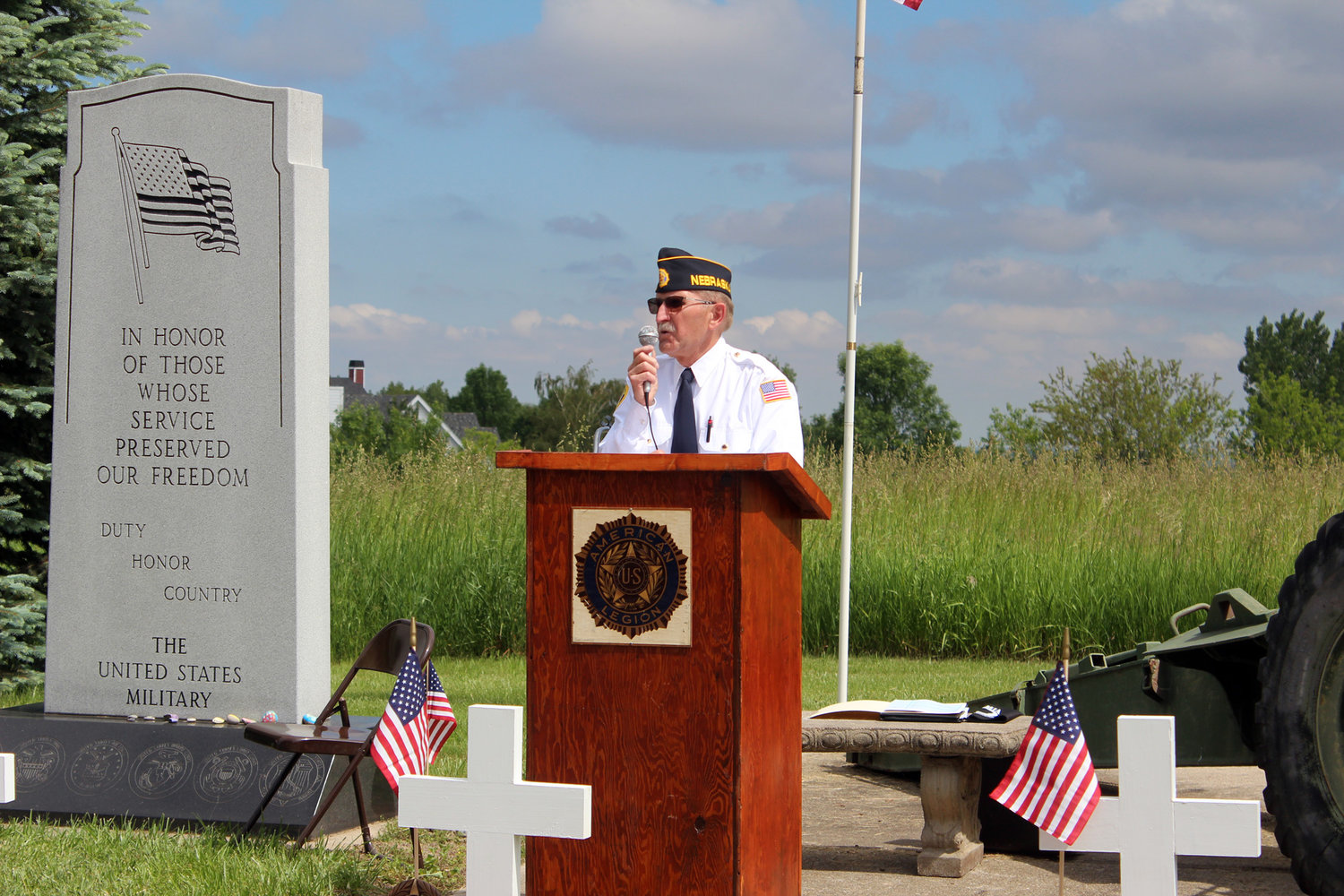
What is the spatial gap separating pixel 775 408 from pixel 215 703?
3.46 metres

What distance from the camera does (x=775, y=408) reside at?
4.42 m

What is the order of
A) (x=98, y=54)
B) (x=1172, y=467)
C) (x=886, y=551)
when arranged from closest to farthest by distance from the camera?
(x=98, y=54), (x=886, y=551), (x=1172, y=467)

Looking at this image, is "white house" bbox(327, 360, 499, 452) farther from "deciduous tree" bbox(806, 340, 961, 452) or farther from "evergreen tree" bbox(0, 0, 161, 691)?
"evergreen tree" bbox(0, 0, 161, 691)

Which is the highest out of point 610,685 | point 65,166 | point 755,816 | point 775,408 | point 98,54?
point 98,54

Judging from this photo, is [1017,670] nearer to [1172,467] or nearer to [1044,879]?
[1172,467]

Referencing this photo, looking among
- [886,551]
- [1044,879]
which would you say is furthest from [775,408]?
[886,551]

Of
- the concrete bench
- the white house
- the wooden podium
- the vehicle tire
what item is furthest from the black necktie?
the white house

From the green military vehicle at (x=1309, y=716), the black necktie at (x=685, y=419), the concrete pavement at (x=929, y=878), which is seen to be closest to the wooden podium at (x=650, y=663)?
the black necktie at (x=685, y=419)

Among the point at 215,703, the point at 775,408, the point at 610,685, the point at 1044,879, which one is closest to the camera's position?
the point at 610,685

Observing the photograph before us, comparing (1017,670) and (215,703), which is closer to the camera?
(215,703)

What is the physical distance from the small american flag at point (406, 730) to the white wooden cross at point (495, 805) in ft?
2.05

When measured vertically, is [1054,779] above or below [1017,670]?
above

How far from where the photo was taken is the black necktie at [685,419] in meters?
4.55

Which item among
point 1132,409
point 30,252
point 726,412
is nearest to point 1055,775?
point 726,412
